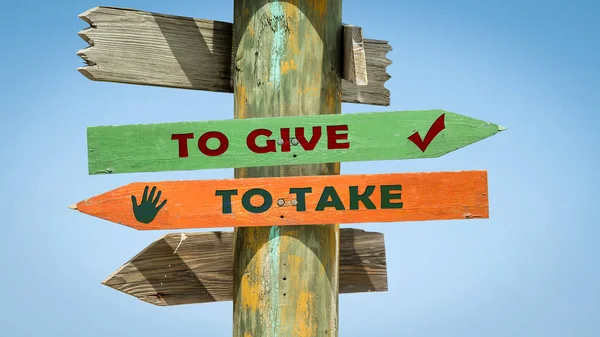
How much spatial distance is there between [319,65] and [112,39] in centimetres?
78

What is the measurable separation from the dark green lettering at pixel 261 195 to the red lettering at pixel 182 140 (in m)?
0.27

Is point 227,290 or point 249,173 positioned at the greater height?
point 249,173

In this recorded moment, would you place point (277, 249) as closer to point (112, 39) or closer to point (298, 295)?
point (298, 295)

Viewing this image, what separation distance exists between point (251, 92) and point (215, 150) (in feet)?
1.03

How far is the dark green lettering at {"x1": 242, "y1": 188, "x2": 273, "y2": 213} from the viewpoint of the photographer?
3.59m

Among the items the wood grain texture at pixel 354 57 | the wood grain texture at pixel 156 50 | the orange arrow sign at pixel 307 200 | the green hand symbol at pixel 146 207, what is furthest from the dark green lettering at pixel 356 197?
the green hand symbol at pixel 146 207

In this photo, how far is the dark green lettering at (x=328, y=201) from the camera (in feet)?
11.7

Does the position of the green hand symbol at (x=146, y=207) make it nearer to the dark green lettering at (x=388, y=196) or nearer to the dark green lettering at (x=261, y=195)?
the dark green lettering at (x=261, y=195)

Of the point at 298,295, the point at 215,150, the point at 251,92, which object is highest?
the point at 251,92

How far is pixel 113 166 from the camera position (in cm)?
366

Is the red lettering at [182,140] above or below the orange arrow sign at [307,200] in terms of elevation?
above

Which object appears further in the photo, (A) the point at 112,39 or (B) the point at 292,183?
(A) the point at 112,39

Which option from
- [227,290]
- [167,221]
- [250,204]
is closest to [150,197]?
[167,221]

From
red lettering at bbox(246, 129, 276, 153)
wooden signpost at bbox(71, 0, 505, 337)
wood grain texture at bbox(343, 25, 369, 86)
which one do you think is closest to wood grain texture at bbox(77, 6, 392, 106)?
wooden signpost at bbox(71, 0, 505, 337)
